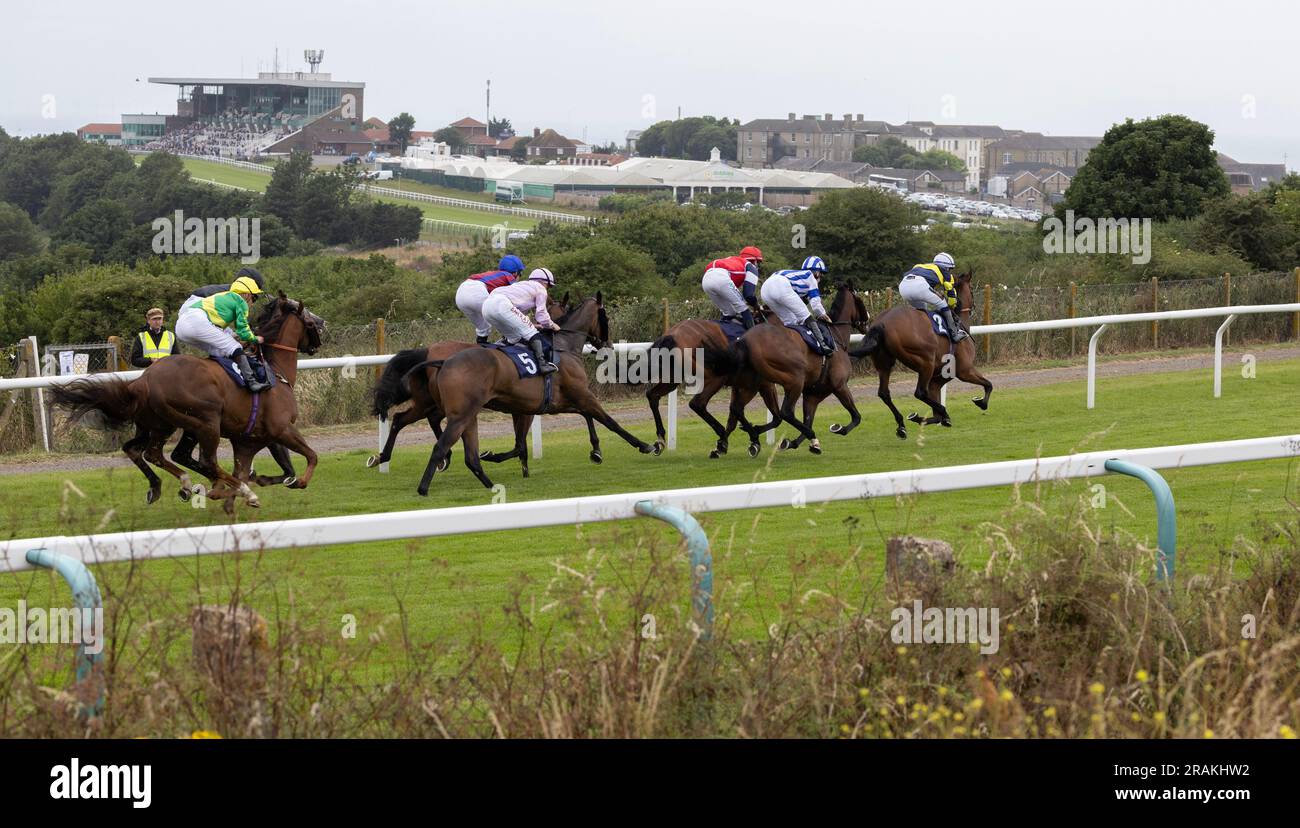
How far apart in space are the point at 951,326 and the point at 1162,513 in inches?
374

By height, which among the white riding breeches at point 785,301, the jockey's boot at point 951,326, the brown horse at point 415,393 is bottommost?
the brown horse at point 415,393

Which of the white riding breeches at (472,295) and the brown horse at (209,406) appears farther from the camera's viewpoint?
the white riding breeches at (472,295)

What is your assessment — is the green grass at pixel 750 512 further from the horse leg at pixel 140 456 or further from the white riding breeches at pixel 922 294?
the white riding breeches at pixel 922 294

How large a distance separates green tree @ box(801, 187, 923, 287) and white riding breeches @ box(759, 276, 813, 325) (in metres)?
23.8

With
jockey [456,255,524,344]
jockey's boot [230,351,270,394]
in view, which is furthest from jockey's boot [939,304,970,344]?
jockey's boot [230,351,270,394]

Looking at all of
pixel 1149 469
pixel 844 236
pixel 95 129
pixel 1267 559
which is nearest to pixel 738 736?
pixel 1149 469

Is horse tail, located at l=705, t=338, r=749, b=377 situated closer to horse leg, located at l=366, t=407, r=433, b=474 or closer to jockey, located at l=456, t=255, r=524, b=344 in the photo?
jockey, located at l=456, t=255, r=524, b=344

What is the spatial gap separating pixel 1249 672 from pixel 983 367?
15.3m

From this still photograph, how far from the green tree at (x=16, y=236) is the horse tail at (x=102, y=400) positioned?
64880mm

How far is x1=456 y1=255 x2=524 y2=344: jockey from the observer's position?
11.9 meters

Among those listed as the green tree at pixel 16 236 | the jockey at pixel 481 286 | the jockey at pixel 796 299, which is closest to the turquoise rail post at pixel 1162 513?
the jockey at pixel 481 286

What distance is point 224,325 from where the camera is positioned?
10141mm

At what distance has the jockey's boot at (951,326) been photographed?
1389cm

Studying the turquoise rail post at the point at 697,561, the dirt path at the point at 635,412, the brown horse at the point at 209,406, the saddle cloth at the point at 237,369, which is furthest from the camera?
the dirt path at the point at 635,412
